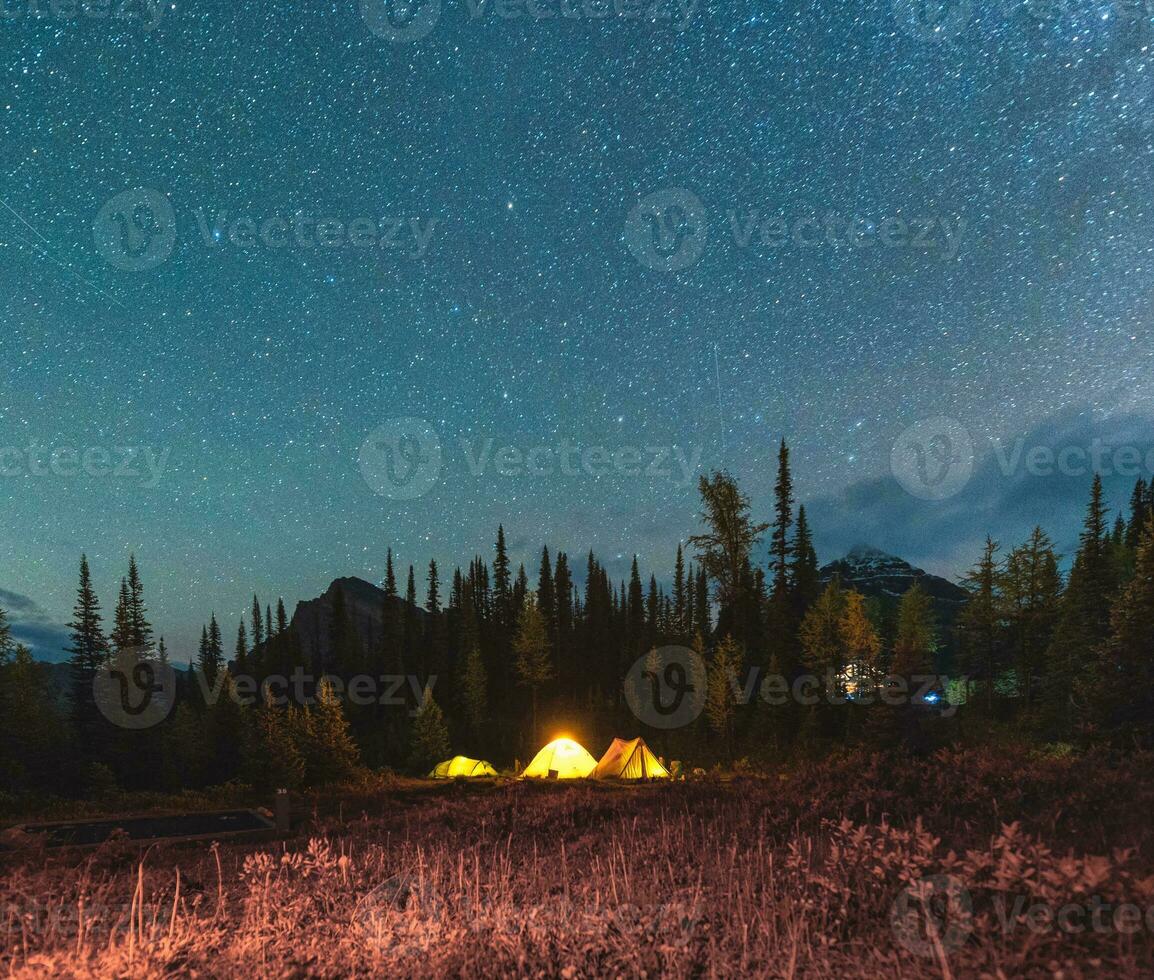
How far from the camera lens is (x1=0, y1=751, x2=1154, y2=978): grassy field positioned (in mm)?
3672

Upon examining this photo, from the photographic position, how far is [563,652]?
220 ft

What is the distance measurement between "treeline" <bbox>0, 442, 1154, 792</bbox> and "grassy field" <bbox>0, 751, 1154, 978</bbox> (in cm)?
766

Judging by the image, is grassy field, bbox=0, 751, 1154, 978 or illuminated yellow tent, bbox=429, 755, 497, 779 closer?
grassy field, bbox=0, 751, 1154, 978

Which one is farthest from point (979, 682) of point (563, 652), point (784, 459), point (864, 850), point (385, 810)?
point (864, 850)

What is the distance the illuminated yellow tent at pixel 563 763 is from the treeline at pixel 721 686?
8.49 meters

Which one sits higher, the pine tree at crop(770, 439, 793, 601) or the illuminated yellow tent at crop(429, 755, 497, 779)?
the pine tree at crop(770, 439, 793, 601)

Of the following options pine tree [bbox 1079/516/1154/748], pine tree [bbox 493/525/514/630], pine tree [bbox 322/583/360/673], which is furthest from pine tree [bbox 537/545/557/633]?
pine tree [bbox 1079/516/1154/748]

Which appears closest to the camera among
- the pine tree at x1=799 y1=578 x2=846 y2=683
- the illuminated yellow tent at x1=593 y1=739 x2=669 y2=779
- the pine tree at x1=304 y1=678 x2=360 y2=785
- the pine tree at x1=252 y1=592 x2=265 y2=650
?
the illuminated yellow tent at x1=593 y1=739 x2=669 y2=779

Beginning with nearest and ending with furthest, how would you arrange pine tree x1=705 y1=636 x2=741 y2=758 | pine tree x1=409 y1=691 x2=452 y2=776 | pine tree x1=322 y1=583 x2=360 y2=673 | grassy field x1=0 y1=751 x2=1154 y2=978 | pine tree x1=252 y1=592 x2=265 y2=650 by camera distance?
grassy field x1=0 y1=751 x2=1154 y2=978 → pine tree x1=705 y1=636 x2=741 y2=758 → pine tree x1=409 y1=691 x2=452 y2=776 → pine tree x1=322 y1=583 x2=360 y2=673 → pine tree x1=252 y1=592 x2=265 y2=650


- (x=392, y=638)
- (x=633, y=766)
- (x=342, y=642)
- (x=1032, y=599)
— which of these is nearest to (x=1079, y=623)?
(x=1032, y=599)

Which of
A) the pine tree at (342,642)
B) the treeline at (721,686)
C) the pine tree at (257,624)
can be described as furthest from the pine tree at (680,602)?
the pine tree at (257,624)

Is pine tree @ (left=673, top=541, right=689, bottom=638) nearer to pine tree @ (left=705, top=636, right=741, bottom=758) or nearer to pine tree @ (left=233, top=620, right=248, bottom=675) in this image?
pine tree @ (left=705, top=636, right=741, bottom=758)

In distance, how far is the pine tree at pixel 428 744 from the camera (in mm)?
34969

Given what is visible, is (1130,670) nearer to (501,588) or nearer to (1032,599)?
(1032,599)
